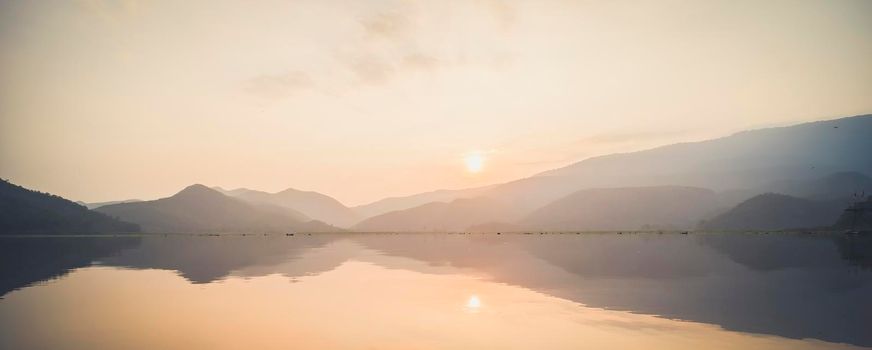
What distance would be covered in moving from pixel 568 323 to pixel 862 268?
5601 cm

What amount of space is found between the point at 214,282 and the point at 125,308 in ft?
56.4

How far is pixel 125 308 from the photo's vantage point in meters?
36.4

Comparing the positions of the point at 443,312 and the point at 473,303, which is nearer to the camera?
the point at 443,312

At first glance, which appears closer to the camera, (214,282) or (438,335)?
(438,335)

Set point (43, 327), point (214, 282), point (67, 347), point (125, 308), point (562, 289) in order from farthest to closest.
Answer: point (214, 282)
point (562, 289)
point (125, 308)
point (43, 327)
point (67, 347)

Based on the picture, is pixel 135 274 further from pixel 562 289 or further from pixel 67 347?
pixel 562 289

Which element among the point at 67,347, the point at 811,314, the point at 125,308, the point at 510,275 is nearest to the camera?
the point at 67,347

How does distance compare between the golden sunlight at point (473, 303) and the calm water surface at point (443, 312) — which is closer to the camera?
the calm water surface at point (443, 312)

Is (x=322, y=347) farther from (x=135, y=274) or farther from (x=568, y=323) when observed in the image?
(x=135, y=274)

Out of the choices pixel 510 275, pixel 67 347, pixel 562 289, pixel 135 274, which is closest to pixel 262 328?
pixel 67 347

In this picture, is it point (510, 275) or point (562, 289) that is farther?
point (510, 275)

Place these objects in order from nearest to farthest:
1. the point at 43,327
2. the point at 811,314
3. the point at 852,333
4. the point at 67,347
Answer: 1. the point at 67,347
2. the point at 852,333
3. the point at 43,327
4. the point at 811,314

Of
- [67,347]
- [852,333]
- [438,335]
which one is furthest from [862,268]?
[67,347]

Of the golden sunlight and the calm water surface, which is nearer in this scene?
the calm water surface
